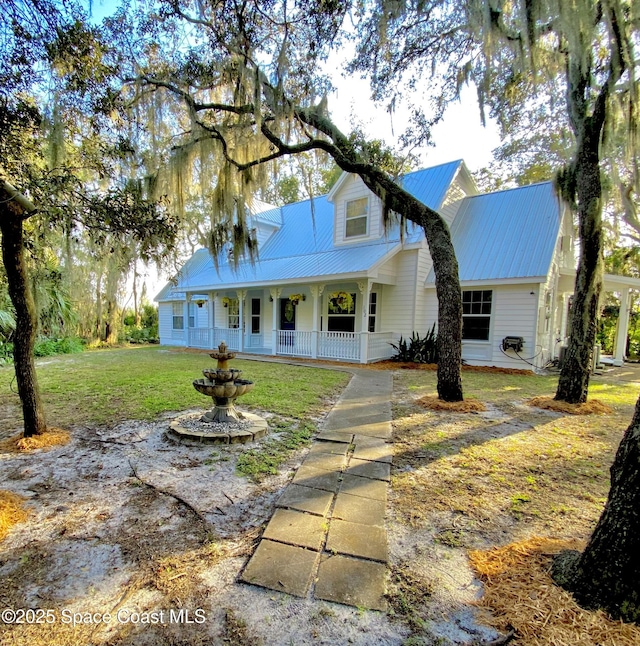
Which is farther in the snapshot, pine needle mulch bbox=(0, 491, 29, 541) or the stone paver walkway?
pine needle mulch bbox=(0, 491, 29, 541)

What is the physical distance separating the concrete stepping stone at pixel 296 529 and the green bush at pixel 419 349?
9.00m

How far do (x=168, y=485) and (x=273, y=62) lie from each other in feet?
21.1

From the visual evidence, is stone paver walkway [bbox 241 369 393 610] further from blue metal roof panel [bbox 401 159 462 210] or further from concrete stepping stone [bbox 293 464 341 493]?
blue metal roof panel [bbox 401 159 462 210]

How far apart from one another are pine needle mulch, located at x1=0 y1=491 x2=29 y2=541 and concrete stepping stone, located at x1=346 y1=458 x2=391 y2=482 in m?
2.54

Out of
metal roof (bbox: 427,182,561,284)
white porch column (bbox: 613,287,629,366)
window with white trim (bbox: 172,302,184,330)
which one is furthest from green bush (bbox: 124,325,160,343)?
white porch column (bbox: 613,287,629,366)

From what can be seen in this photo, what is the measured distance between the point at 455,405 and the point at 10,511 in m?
5.49

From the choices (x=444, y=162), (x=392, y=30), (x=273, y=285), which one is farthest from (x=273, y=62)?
(x=444, y=162)

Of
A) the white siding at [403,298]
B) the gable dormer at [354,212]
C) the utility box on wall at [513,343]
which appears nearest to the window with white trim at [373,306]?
the white siding at [403,298]

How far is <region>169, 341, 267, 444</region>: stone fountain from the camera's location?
4.07 m

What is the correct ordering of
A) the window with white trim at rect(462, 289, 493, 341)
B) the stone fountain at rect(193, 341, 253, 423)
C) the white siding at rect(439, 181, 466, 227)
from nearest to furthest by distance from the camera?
the stone fountain at rect(193, 341, 253, 423) → the window with white trim at rect(462, 289, 493, 341) → the white siding at rect(439, 181, 466, 227)

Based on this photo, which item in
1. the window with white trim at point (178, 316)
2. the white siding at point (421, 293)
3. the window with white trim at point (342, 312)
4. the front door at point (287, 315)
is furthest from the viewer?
the window with white trim at point (178, 316)

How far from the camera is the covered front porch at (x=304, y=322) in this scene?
11.3 metres

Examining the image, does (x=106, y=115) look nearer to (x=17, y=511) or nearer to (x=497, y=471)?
(x=17, y=511)

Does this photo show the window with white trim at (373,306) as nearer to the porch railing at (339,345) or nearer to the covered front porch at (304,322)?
the covered front porch at (304,322)
